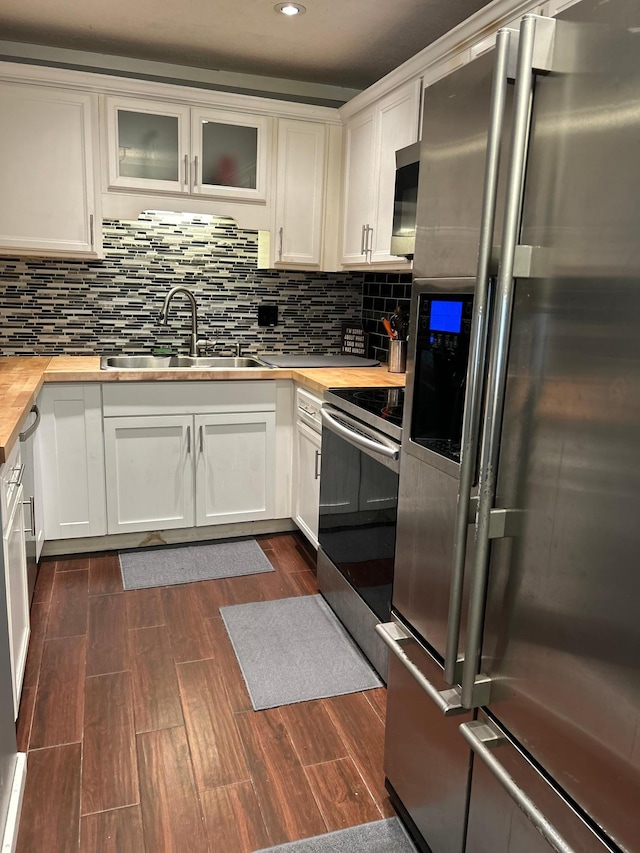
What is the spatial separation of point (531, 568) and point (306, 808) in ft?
3.43

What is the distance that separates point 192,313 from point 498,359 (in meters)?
2.67

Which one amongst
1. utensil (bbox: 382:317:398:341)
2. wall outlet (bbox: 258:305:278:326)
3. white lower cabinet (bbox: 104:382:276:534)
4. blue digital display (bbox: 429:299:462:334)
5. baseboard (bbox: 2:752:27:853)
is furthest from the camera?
wall outlet (bbox: 258:305:278:326)

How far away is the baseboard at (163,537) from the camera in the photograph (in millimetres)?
3123

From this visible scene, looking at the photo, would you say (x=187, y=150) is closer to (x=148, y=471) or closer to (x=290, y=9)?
(x=290, y=9)

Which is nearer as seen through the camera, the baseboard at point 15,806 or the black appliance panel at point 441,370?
the black appliance panel at point 441,370

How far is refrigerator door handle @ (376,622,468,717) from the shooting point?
1.27 meters

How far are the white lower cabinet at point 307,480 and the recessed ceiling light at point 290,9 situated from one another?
176 cm

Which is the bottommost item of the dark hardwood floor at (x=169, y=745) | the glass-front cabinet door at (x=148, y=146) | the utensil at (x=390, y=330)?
the dark hardwood floor at (x=169, y=745)

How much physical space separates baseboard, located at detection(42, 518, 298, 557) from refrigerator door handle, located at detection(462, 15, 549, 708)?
Result: 230cm

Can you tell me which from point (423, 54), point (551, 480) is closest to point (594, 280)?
point (551, 480)

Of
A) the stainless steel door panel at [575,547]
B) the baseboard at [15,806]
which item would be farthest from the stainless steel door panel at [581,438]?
the baseboard at [15,806]

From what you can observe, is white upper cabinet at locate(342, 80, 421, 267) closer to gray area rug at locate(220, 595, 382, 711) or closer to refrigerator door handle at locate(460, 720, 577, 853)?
gray area rug at locate(220, 595, 382, 711)

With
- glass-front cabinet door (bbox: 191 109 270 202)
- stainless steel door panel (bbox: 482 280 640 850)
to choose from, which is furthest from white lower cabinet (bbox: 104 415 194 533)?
stainless steel door panel (bbox: 482 280 640 850)

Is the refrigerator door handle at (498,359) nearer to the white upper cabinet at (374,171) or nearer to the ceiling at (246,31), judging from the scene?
the white upper cabinet at (374,171)
